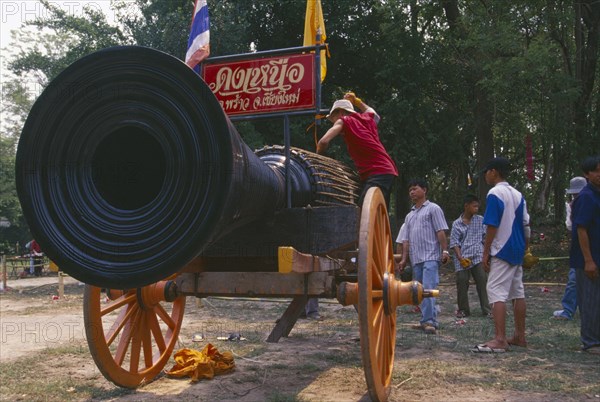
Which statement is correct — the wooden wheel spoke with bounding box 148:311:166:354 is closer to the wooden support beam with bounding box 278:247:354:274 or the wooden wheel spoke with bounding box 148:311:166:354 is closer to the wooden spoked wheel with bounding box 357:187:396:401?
the wooden support beam with bounding box 278:247:354:274

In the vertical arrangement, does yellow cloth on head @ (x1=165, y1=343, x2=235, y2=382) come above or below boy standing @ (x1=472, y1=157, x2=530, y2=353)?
below

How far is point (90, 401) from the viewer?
3914 mm

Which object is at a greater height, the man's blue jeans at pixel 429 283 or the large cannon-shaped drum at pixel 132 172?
the large cannon-shaped drum at pixel 132 172

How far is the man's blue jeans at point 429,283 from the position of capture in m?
6.33

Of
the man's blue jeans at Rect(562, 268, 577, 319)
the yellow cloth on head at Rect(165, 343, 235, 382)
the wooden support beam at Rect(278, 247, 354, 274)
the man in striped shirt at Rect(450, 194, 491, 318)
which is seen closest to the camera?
the wooden support beam at Rect(278, 247, 354, 274)

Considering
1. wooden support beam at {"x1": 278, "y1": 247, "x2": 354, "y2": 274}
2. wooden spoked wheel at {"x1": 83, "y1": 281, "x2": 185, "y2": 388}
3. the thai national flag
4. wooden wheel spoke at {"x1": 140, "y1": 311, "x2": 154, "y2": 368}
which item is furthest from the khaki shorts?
the thai national flag

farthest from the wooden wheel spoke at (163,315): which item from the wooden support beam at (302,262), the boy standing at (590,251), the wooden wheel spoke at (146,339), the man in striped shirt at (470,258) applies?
the man in striped shirt at (470,258)

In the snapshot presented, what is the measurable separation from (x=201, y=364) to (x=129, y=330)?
0.58 m

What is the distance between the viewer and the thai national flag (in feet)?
21.1

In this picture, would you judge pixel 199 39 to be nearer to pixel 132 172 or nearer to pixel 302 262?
pixel 302 262

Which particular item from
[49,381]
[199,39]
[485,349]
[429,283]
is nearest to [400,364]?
[485,349]

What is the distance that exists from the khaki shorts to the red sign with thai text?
89.1 inches

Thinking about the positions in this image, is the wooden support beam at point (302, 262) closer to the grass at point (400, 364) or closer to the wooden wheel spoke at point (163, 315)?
the grass at point (400, 364)

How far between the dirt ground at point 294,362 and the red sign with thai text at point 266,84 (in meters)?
2.00
